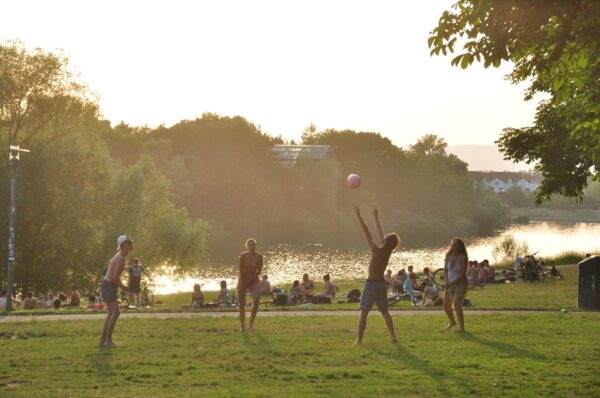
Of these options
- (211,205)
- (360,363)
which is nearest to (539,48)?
(360,363)

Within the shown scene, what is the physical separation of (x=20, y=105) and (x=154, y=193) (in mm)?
8808

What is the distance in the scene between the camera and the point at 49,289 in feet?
137

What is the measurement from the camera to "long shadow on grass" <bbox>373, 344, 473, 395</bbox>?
10.7 m

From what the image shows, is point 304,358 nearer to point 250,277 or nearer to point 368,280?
point 368,280

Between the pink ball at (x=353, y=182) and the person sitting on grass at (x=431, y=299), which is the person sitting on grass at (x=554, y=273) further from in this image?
the pink ball at (x=353, y=182)

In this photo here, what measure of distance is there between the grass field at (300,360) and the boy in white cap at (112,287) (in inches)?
14.8

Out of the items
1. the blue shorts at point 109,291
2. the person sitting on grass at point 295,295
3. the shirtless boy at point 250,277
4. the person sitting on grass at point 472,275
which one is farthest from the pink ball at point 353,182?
the person sitting on grass at point 472,275

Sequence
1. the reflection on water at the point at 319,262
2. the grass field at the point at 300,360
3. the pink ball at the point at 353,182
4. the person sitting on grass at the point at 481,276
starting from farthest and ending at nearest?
1. the reflection on water at the point at 319,262
2. the person sitting on grass at the point at 481,276
3. the pink ball at the point at 353,182
4. the grass field at the point at 300,360

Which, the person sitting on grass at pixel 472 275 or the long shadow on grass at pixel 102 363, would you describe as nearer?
the long shadow on grass at pixel 102 363

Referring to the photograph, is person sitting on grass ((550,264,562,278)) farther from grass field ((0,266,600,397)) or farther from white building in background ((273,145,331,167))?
white building in background ((273,145,331,167))

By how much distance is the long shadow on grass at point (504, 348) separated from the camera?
12766 millimetres

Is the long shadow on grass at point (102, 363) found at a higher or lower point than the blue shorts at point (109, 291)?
lower

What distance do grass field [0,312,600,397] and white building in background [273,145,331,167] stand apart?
113248 millimetres

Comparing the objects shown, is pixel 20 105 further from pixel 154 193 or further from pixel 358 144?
pixel 358 144
